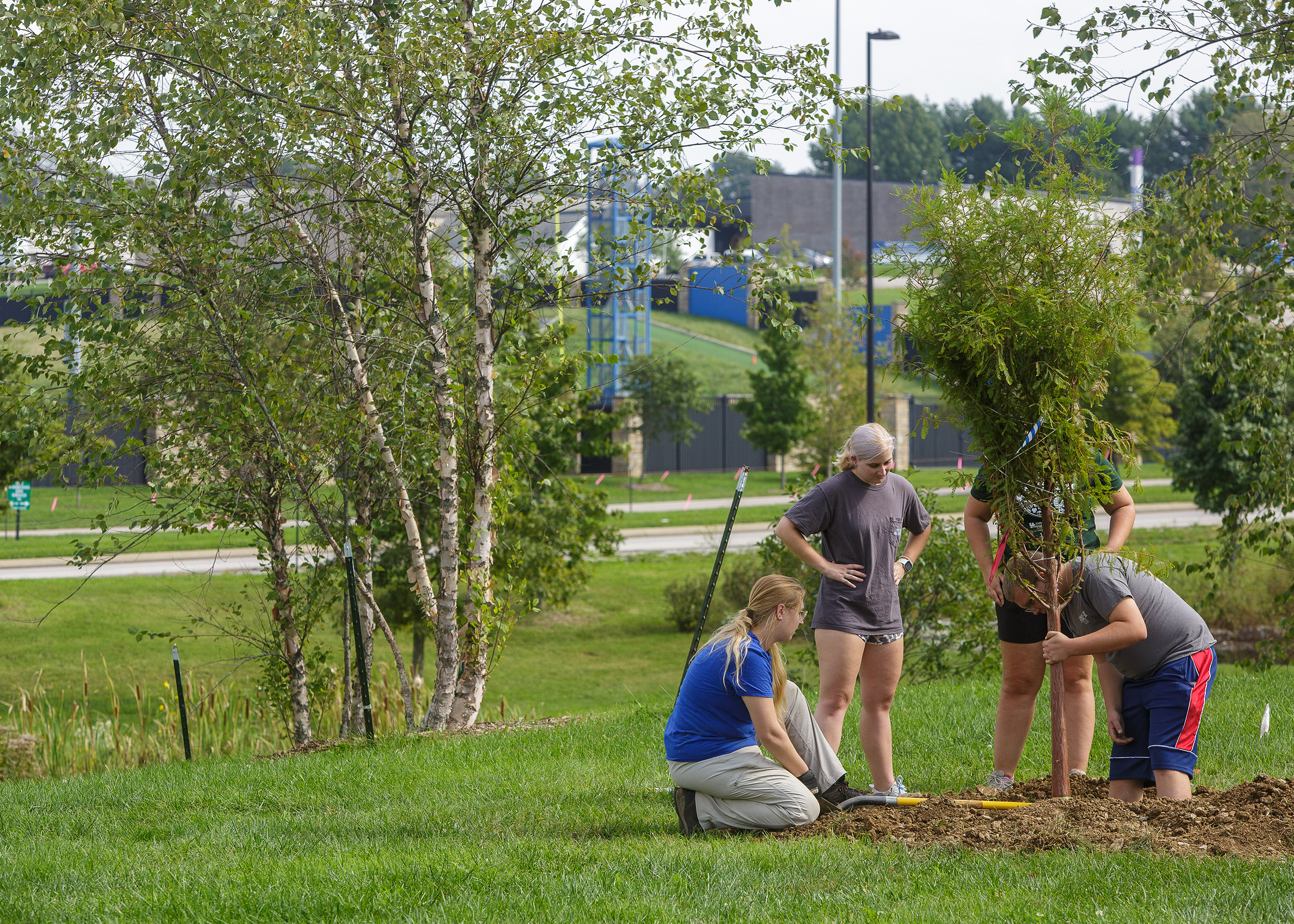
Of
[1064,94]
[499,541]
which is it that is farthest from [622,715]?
[1064,94]

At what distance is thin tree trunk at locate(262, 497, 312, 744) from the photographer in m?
8.63

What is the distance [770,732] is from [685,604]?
44.4ft

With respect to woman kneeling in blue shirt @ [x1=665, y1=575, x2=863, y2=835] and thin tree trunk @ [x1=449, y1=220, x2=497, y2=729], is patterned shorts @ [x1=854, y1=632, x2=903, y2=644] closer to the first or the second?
woman kneeling in blue shirt @ [x1=665, y1=575, x2=863, y2=835]

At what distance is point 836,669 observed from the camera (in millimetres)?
5234

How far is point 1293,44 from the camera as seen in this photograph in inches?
263

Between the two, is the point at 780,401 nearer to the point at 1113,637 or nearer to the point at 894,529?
the point at 894,529

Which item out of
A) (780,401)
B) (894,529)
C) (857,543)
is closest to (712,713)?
(857,543)

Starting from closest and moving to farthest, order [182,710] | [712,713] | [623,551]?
[712,713] → [182,710] → [623,551]

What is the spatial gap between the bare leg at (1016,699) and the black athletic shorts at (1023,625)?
27 mm

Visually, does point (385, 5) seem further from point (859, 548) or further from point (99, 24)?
point (859, 548)

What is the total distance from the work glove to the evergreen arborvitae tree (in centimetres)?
2755

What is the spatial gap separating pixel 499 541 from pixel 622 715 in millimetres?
2699

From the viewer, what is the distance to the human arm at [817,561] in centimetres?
522

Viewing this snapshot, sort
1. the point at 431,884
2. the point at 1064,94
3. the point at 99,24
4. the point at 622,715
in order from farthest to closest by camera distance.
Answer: the point at 622,715 → the point at 99,24 → the point at 1064,94 → the point at 431,884
